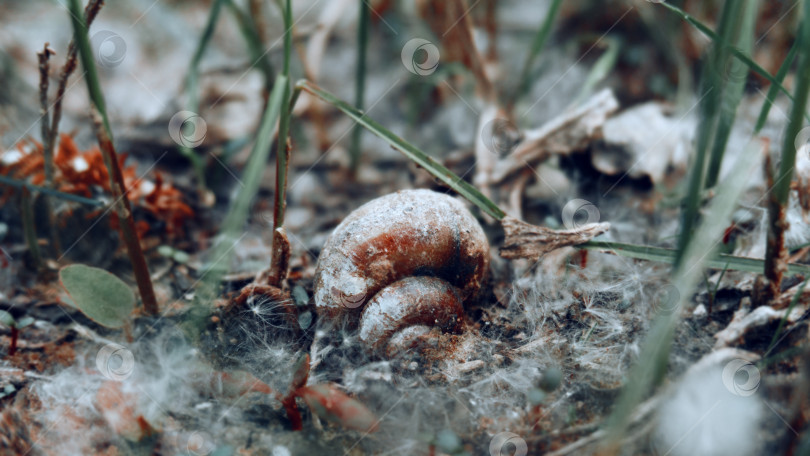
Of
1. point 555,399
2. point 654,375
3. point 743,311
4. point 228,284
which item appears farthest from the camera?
point 228,284

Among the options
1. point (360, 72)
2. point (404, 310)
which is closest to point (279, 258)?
point (404, 310)

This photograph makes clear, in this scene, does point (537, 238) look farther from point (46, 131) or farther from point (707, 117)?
point (46, 131)

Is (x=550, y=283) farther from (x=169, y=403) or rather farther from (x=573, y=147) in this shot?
(x=169, y=403)

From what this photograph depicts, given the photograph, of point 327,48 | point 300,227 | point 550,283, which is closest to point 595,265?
point 550,283

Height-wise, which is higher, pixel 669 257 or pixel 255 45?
pixel 255 45

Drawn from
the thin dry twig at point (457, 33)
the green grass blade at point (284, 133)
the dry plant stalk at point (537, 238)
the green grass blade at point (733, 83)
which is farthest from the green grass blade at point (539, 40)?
the green grass blade at point (284, 133)

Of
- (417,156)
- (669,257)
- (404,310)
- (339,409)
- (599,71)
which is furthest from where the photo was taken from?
→ (599,71)
